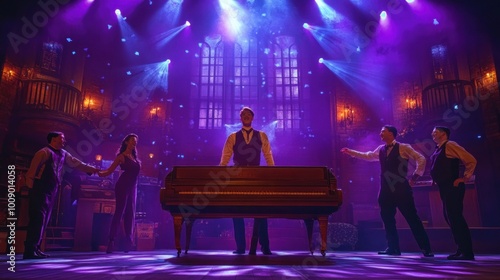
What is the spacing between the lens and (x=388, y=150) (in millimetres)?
5254

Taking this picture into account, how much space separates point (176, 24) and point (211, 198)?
42.3ft

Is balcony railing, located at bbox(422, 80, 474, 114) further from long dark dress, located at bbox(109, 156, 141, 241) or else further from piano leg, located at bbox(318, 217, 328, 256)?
→ long dark dress, located at bbox(109, 156, 141, 241)

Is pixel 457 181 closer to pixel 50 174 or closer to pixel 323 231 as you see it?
pixel 323 231

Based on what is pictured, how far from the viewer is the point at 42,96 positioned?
9.97 metres

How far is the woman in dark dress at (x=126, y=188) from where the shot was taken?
5252 mm

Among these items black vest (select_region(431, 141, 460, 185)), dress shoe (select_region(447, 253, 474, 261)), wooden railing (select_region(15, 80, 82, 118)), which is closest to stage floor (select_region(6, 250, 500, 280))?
dress shoe (select_region(447, 253, 474, 261))

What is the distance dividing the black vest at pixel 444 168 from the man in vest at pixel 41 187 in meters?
5.78

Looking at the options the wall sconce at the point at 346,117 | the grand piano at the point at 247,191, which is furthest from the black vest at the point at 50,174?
the wall sconce at the point at 346,117

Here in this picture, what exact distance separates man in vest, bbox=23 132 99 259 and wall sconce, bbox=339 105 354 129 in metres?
11.1

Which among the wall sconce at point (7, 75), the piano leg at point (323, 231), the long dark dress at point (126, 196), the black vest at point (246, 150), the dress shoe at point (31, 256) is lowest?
the dress shoe at point (31, 256)

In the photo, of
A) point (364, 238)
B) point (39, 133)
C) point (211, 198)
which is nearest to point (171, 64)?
point (39, 133)

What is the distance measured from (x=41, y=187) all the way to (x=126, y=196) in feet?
4.06

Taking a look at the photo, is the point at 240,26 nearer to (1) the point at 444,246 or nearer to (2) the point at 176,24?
(2) the point at 176,24

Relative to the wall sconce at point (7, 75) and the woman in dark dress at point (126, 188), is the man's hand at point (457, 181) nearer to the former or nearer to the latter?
the woman in dark dress at point (126, 188)
